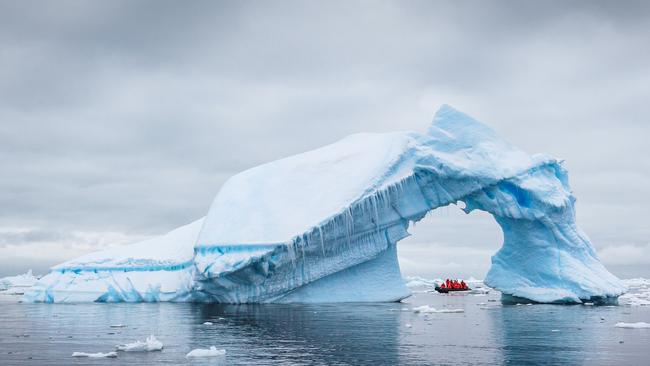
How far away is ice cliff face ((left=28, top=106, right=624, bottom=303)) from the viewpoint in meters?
29.7

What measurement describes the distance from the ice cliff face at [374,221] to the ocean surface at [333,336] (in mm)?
2678

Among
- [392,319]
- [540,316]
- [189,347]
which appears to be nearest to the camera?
[189,347]

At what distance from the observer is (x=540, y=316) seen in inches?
1000

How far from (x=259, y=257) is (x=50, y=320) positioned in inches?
332

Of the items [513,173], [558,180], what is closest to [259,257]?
[513,173]

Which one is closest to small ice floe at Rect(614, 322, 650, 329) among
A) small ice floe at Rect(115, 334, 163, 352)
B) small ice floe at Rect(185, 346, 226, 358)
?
small ice floe at Rect(185, 346, 226, 358)

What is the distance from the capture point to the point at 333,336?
1778 cm

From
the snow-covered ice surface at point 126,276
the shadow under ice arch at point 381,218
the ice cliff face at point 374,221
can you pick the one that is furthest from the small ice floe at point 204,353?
the snow-covered ice surface at point 126,276

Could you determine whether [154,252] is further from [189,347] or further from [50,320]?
[189,347]

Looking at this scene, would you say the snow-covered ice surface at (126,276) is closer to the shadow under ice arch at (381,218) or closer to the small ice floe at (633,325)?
the shadow under ice arch at (381,218)

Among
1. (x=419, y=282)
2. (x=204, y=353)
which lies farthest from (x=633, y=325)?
(x=419, y=282)

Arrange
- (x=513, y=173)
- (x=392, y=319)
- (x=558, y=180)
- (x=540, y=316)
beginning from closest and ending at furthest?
(x=392, y=319)
(x=540, y=316)
(x=513, y=173)
(x=558, y=180)

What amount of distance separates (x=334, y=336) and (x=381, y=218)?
46.1ft

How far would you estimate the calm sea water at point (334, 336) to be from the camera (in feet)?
45.5
